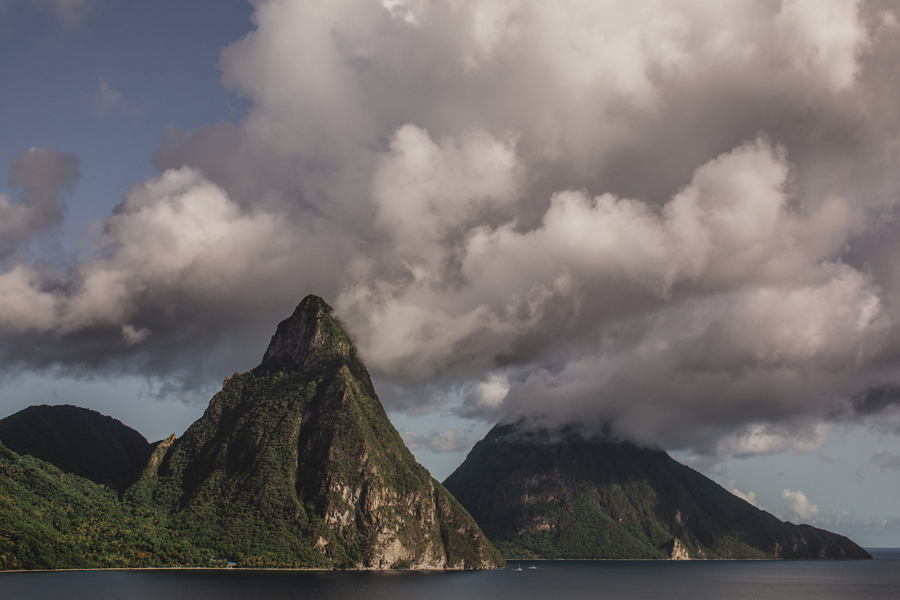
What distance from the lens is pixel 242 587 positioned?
174 metres

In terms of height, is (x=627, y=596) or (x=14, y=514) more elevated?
(x=14, y=514)

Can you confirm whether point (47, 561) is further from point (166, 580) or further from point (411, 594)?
point (411, 594)

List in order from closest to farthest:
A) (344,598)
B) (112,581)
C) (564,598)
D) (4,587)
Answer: (4,587), (344,598), (112,581), (564,598)

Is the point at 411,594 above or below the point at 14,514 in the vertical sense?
below

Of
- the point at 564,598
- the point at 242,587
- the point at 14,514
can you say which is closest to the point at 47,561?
the point at 14,514

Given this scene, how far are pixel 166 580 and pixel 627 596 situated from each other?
426 ft

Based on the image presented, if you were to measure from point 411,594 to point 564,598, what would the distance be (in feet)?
146

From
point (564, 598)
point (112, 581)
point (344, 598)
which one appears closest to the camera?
point (344, 598)

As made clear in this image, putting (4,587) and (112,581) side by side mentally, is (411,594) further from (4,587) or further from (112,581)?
(4,587)

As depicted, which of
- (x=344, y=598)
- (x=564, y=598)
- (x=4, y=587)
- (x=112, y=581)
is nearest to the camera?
(x=4, y=587)

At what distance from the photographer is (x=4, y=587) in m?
147

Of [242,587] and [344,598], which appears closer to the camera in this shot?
[344,598]

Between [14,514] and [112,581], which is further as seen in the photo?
[14,514]

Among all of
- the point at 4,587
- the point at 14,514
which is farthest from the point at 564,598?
the point at 14,514
